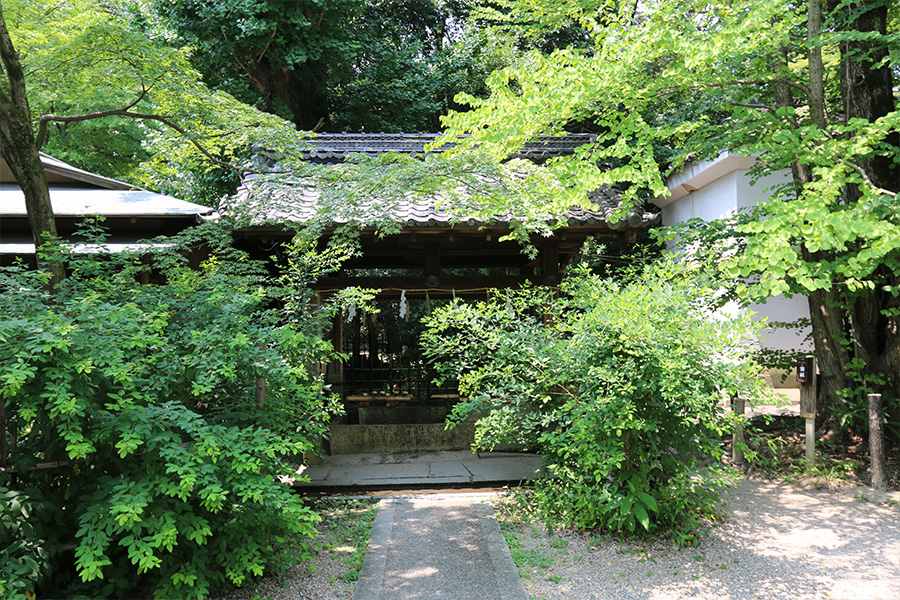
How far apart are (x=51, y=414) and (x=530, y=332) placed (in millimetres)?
3790

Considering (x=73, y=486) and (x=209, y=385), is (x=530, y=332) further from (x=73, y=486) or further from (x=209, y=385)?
(x=73, y=486)

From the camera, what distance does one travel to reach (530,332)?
5.45 m

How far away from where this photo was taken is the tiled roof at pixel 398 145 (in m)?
9.30

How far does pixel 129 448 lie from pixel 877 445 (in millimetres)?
7215

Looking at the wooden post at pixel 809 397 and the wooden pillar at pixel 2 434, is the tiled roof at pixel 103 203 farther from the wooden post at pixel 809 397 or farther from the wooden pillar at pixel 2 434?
the wooden post at pixel 809 397

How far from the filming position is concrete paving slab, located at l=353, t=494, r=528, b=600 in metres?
4.17

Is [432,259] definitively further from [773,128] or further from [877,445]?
[877,445]

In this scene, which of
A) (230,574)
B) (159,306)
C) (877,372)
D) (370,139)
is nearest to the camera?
(230,574)

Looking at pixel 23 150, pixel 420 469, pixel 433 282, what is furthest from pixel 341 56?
pixel 23 150

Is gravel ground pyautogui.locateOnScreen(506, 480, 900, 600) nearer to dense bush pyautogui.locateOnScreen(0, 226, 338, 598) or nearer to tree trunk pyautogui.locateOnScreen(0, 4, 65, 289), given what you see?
dense bush pyautogui.locateOnScreen(0, 226, 338, 598)

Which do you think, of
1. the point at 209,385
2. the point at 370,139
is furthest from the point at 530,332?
the point at 370,139

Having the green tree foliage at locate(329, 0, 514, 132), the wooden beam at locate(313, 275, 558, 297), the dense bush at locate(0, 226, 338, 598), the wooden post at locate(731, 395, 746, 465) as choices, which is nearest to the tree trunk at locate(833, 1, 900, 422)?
the wooden post at locate(731, 395, 746, 465)

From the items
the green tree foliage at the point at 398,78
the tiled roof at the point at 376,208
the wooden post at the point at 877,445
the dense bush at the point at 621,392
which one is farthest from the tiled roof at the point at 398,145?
the green tree foliage at the point at 398,78

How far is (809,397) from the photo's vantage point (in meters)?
6.87
